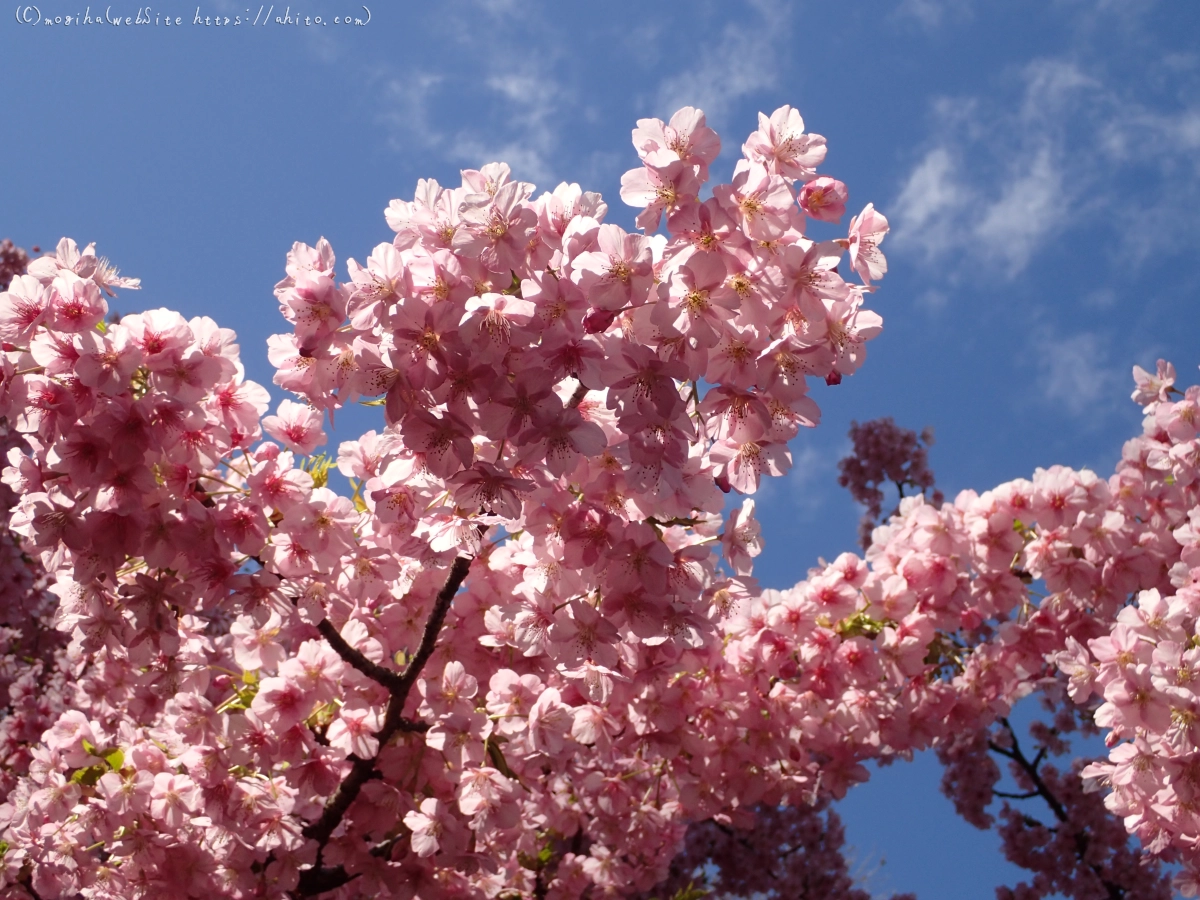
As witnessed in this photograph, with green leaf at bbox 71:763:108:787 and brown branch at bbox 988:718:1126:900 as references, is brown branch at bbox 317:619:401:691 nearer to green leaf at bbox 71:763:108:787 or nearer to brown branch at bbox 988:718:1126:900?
green leaf at bbox 71:763:108:787

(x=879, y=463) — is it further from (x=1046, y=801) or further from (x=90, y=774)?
(x=90, y=774)

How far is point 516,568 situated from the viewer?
3342 millimetres

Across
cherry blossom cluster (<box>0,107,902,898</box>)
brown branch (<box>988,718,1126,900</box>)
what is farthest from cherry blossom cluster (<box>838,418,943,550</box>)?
cherry blossom cluster (<box>0,107,902,898</box>)

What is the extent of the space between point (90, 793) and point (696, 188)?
3347mm

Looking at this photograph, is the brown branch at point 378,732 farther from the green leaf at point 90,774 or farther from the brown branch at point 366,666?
the green leaf at point 90,774

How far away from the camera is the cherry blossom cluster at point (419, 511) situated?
2264 mm

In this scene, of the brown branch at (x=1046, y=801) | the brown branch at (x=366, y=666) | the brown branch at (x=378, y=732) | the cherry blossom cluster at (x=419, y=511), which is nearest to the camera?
the cherry blossom cluster at (x=419, y=511)

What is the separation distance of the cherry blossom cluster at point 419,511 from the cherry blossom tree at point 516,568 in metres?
0.01

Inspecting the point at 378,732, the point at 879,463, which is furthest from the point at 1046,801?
the point at 378,732

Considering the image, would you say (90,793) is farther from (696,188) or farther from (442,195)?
(696,188)

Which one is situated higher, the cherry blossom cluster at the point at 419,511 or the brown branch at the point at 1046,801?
the brown branch at the point at 1046,801

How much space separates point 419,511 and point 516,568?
1.85 ft

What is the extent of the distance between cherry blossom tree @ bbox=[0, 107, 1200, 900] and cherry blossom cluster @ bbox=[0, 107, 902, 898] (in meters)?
0.01

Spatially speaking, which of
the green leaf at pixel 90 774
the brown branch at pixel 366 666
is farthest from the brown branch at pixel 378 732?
the green leaf at pixel 90 774
